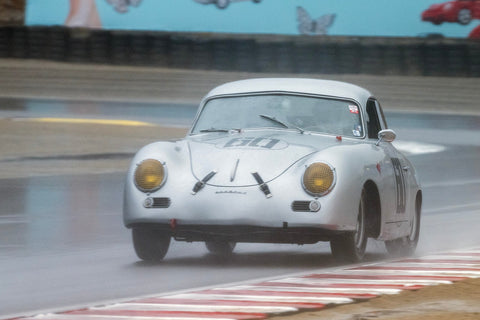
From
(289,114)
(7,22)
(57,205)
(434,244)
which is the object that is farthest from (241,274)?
(7,22)

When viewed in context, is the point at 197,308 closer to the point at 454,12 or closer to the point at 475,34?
the point at 475,34

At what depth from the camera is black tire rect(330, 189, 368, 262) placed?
774 cm

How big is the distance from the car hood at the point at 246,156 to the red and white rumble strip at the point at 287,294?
0.76 m

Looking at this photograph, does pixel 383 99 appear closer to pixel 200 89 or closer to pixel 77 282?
pixel 200 89

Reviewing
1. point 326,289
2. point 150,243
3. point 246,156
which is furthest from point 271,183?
point 326,289

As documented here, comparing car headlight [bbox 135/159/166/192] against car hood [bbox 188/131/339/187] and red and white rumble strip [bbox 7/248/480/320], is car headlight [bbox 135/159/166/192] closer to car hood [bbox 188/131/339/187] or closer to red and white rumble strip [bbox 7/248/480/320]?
car hood [bbox 188/131/339/187]

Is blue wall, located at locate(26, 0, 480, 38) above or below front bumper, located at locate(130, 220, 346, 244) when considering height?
above

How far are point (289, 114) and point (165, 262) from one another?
1.44m

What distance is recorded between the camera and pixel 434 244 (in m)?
9.79

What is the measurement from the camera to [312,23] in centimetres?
3784

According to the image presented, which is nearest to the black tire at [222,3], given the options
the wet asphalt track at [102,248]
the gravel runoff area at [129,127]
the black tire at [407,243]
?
the gravel runoff area at [129,127]

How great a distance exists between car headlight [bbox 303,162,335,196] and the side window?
144 cm

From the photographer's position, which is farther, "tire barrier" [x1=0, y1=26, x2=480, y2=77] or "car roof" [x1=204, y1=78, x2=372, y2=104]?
"tire barrier" [x1=0, y1=26, x2=480, y2=77]

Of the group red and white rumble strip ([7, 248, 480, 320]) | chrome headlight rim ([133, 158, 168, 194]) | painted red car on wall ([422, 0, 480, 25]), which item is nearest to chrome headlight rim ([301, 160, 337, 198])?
red and white rumble strip ([7, 248, 480, 320])
